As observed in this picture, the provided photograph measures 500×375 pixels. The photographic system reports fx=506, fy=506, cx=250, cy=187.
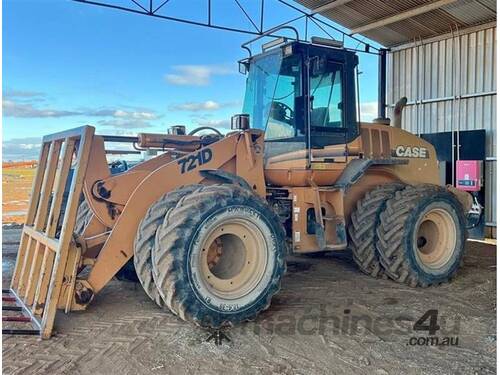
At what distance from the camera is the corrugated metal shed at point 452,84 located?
405 inches

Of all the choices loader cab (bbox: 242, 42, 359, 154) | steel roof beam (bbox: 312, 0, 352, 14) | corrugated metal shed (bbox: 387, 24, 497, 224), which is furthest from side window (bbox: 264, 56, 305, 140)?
corrugated metal shed (bbox: 387, 24, 497, 224)

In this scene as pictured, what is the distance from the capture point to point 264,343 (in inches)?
164

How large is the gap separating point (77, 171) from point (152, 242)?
36.5 inches

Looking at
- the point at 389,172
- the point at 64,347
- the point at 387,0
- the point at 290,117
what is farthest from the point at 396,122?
the point at 64,347

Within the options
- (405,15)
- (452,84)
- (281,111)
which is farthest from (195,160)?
(452,84)

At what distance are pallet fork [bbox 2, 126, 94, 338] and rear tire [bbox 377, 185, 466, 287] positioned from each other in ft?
11.4

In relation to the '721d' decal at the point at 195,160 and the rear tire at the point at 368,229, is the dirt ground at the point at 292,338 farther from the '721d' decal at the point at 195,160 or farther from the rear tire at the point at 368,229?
the '721d' decal at the point at 195,160

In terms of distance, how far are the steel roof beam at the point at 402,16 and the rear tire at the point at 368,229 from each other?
5.01 m

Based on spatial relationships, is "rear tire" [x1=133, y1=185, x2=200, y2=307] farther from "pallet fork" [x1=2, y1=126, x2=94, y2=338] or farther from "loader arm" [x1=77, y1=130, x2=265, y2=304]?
"pallet fork" [x1=2, y1=126, x2=94, y2=338]

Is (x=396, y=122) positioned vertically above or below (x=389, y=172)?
above

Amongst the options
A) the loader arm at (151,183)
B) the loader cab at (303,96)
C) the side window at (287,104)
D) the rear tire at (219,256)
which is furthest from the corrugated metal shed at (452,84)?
the rear tire at (219,256)

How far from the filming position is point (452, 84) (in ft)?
35.9

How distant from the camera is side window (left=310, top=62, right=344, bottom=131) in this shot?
588cm

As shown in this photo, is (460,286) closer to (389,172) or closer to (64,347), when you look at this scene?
(389,172)
